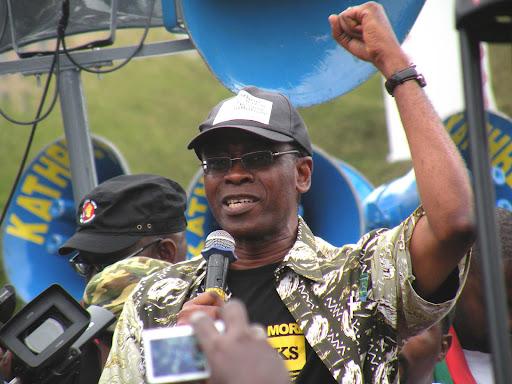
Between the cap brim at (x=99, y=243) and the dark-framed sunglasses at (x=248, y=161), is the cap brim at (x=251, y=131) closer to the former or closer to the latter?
the dark-framed sunglasses at (x=248, y=161)

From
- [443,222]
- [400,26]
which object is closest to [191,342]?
[443,222]

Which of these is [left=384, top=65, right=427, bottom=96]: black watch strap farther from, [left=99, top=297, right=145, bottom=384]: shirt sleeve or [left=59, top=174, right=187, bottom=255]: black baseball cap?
[left=59, top=174, right=187, bottom=255]: black baseball cap

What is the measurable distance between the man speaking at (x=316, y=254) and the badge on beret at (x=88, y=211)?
4.09 feet

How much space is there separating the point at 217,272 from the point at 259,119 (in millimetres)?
543

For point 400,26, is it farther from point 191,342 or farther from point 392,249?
point 191,342

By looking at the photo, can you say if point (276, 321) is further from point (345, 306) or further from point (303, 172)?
point (303, 172)

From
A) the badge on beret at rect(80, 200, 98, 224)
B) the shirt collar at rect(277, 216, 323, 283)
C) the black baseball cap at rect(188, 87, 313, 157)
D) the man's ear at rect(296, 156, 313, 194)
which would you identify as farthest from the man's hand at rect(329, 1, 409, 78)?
the badge on beret at rect(80, 200, 98, 224)

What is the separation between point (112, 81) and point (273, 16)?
1427 cm

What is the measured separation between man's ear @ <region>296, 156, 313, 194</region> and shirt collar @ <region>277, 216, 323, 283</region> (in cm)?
16

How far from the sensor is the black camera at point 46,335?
2994mm

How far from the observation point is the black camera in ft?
9.82

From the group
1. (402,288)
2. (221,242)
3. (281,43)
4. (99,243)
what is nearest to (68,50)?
(99,243)

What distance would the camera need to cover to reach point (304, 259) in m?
3.10

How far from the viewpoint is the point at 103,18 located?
15.2 feet
